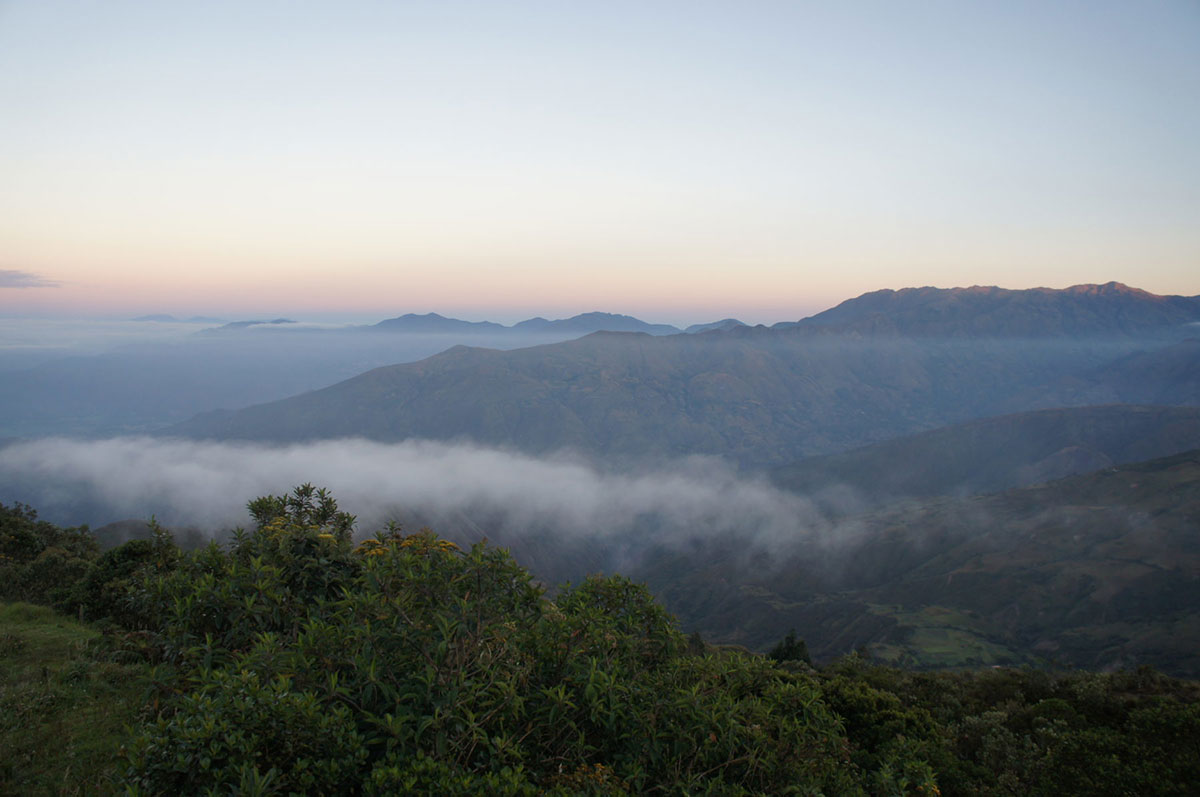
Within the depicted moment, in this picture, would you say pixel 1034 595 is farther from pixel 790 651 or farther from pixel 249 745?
pixel 249 745

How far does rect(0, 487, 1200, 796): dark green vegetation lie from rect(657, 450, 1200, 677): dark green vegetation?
142m

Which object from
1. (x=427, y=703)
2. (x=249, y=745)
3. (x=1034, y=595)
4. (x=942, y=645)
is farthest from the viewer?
(x=1034, y=595)

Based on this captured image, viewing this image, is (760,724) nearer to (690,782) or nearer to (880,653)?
(690,782)

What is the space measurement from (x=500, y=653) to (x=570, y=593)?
3.39 meters

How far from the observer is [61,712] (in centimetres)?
930

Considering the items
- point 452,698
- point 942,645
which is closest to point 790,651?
point 452,698

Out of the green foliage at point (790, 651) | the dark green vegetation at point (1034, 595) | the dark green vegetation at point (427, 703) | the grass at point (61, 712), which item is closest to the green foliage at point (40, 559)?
the grass at point (61, 712)

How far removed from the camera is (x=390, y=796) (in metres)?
5.12

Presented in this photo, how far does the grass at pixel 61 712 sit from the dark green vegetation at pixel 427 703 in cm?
4

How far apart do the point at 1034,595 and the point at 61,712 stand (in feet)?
656

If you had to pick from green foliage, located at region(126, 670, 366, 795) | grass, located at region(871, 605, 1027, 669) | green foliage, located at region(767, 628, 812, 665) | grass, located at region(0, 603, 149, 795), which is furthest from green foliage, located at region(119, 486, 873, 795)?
grass, located at region(871, 605, 1027, 669)

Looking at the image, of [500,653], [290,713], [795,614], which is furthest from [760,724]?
[795,614]

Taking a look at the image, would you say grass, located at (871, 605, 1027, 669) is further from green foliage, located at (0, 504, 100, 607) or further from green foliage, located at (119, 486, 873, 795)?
green foliage, located at (119, 486, 873, 795)

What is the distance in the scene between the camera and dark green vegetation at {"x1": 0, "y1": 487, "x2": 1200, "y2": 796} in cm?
539
